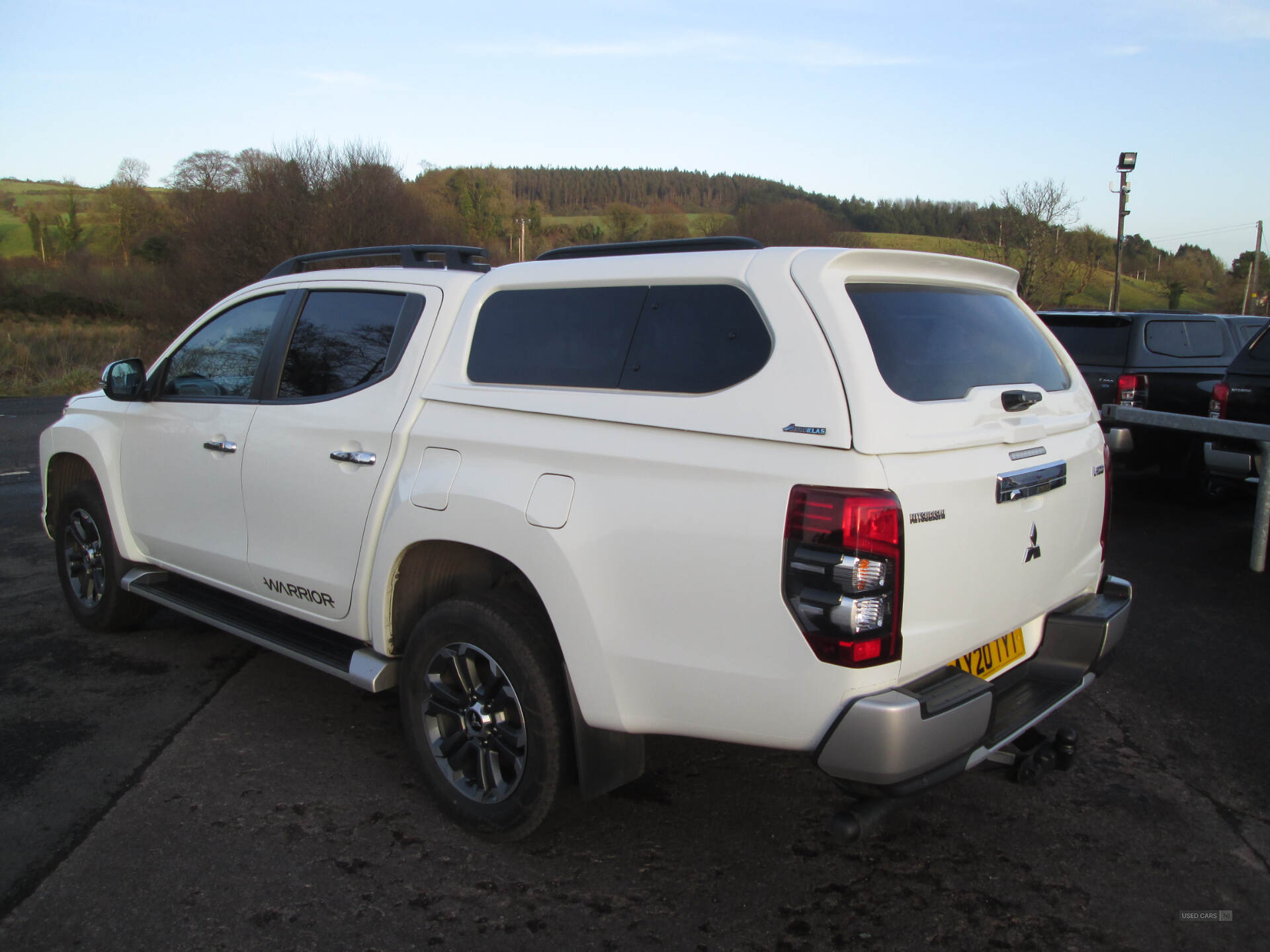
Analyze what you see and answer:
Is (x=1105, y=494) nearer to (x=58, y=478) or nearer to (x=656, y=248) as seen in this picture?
(x=656, y=248)

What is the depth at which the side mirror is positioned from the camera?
449cm

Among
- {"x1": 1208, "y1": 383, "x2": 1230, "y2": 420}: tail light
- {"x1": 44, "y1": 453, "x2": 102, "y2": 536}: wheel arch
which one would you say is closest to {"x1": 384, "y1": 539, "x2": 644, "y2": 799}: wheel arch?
{"x1": 44, "y1": 453, "x2": 102, "y2": 536}: wheel arch

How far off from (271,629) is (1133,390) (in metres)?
8.34

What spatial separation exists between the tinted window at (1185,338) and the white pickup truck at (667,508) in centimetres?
680

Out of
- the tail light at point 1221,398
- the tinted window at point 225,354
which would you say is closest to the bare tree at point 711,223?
the tail light at point 1221,398

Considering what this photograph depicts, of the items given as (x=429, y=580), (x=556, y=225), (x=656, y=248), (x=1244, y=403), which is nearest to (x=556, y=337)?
(x=656, y=248)

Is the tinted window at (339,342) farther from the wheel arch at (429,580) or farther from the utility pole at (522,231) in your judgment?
the utility pole at (522,231)

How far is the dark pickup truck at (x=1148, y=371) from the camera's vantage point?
29.2 feet

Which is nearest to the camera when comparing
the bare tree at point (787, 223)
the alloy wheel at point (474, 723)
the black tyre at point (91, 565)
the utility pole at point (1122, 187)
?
the alloy wheel at point (474, 723)

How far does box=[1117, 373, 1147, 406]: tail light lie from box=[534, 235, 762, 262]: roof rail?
725 centimetres

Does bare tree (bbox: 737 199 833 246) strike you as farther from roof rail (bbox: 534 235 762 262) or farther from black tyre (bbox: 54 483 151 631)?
roof rail (bbox: 534 235 762 262)

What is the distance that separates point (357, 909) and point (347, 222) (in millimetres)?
30100

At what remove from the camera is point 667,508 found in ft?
8.13

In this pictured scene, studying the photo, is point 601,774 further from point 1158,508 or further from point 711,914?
point 1158,508
